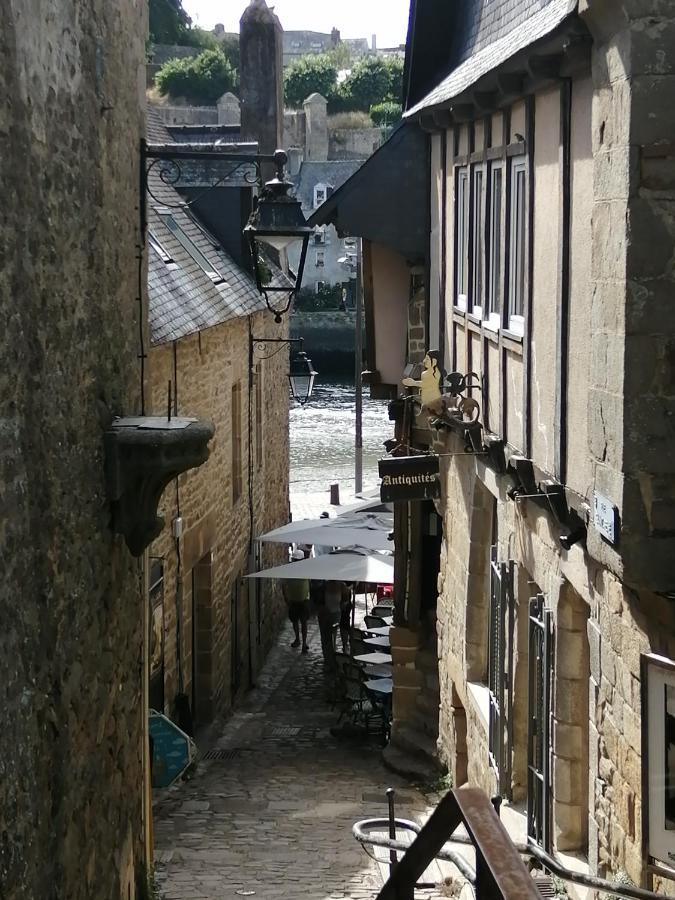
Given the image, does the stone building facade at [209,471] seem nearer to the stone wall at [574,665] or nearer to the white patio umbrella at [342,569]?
the white patio umbrella at [342,569]

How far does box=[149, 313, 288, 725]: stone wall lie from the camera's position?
12.5 metres

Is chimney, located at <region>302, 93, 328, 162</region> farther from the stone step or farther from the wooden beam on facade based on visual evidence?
the wooden beam on facade

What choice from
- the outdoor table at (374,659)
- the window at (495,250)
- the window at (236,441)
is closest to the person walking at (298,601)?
the window at (236,441)

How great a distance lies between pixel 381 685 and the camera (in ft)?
45.9

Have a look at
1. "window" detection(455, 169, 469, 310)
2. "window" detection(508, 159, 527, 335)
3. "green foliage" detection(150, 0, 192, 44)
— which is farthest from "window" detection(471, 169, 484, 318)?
"green foliage" detection(150, 0, 192, 44)

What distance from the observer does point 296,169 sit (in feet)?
221

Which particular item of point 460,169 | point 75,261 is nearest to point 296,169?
point 460,169

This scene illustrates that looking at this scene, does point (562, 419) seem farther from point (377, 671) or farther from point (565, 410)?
point (377, 671)

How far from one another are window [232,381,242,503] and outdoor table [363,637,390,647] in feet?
7.46

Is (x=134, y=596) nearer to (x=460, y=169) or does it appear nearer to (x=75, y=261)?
(x=75, y=261)

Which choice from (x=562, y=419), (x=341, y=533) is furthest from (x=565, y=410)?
(x=341, y=533)

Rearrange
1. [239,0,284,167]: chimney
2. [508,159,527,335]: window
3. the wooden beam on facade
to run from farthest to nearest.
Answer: [239,0,284,167]: chimney
[508,159,527,335]: window
the wooden beam on facade

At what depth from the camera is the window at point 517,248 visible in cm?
773

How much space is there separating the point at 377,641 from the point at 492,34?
7468 mm
